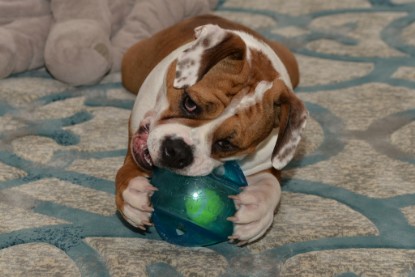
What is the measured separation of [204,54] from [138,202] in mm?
504

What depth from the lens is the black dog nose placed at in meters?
2.48

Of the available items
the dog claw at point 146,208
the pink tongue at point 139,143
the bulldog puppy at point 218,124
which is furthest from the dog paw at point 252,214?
the pink tongue at point 139,143

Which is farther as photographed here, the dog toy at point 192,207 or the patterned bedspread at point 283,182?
the patterned bedspread at point 283,182

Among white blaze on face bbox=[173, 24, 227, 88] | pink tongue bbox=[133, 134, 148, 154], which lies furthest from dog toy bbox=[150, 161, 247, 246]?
white blaze on face bbox=[173, 24, 227, 88]

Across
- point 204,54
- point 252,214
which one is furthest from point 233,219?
point 204,54

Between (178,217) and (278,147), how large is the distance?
1.35 feet

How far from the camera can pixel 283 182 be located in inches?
121

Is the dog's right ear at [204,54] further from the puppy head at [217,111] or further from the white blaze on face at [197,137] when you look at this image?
the white blaze on face at [197,137]

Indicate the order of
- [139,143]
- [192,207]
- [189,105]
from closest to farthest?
[192,207]
[189,105]
[139,143]

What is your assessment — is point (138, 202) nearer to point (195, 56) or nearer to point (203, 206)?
point (203, 206)

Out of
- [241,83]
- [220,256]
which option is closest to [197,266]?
[220,256]

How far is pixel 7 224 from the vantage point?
271 centimetres

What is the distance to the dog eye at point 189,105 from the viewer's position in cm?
254

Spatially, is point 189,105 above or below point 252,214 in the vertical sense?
above
